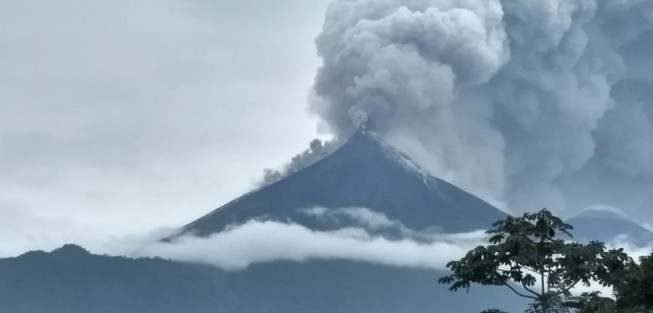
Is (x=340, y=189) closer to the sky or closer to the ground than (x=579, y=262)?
closer to the sky

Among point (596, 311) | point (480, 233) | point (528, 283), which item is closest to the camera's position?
point (596, 311)

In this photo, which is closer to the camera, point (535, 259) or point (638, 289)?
point (535, 259)

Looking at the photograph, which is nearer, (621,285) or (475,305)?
(621,285)

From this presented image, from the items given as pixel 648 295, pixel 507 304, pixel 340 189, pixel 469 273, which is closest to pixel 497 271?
pixel 469 273

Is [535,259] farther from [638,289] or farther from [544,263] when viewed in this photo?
[638,289]

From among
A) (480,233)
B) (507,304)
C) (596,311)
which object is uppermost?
(480,233)

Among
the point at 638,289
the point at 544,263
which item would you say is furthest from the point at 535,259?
the point at 638,289

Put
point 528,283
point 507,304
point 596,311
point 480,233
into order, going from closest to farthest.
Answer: point 596,311 < point 528,283 < point 507,304 < point 480,233

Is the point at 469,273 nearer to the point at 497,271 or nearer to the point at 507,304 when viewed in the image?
the point at 497,271
